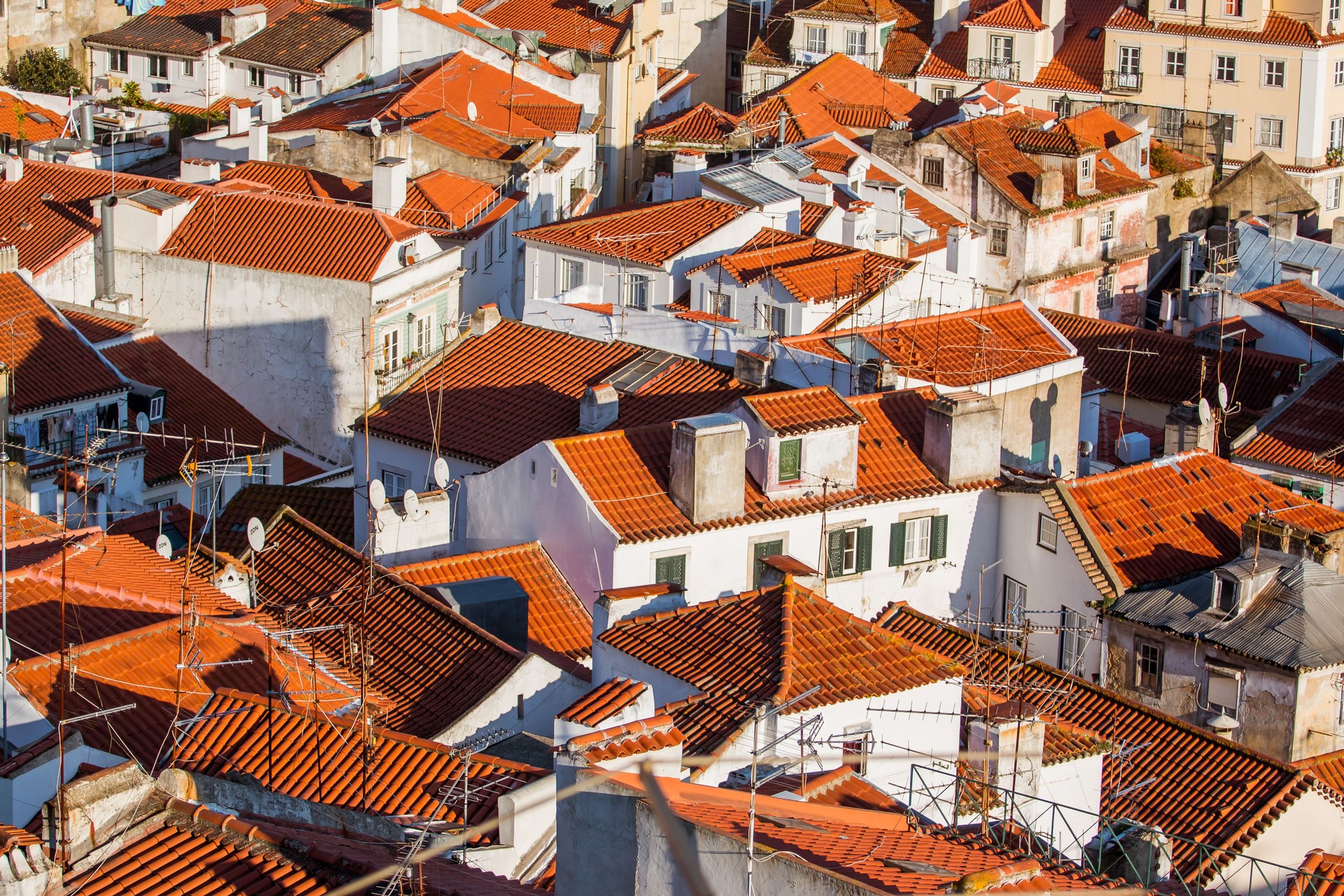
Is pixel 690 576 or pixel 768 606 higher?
pixel 768 606

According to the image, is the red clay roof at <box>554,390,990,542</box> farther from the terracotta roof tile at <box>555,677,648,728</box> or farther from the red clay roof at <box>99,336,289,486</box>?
the red clay roof at <box>99,336,289,486</box>

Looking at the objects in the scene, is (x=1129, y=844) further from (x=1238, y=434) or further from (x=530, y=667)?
(x=1238, y=434)

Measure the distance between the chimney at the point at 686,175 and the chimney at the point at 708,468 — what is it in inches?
757

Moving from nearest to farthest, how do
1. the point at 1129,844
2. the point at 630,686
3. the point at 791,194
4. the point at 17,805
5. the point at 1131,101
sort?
1. the point at 17,805
2. the point at 630,686
3. the point at 1129,844
4. the point at 791,194
5. the point at 1131,101

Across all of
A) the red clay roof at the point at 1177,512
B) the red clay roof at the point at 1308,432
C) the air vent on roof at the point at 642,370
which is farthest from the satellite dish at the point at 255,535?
the red clay roof at the point at 1308,432

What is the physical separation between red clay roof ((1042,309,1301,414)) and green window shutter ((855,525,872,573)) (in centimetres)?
1353

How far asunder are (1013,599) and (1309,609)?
4.15m

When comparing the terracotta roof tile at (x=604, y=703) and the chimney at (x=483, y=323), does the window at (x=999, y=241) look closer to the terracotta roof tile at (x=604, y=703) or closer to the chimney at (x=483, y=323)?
the chimney at (x=483, y=323)

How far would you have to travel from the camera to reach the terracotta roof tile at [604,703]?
60.0 ft

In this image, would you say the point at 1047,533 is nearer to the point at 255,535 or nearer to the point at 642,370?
the point at 642,370

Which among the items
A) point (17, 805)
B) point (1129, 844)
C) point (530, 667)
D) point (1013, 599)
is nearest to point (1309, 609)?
point (1013, 599)

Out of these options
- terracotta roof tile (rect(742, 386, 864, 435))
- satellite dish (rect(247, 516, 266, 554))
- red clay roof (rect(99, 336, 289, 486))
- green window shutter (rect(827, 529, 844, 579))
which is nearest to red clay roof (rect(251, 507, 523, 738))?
satellite dish (rect(247, 516, 266, 554))

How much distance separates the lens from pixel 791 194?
144ft

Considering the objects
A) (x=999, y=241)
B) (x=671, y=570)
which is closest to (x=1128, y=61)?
(x=999, y=241)
